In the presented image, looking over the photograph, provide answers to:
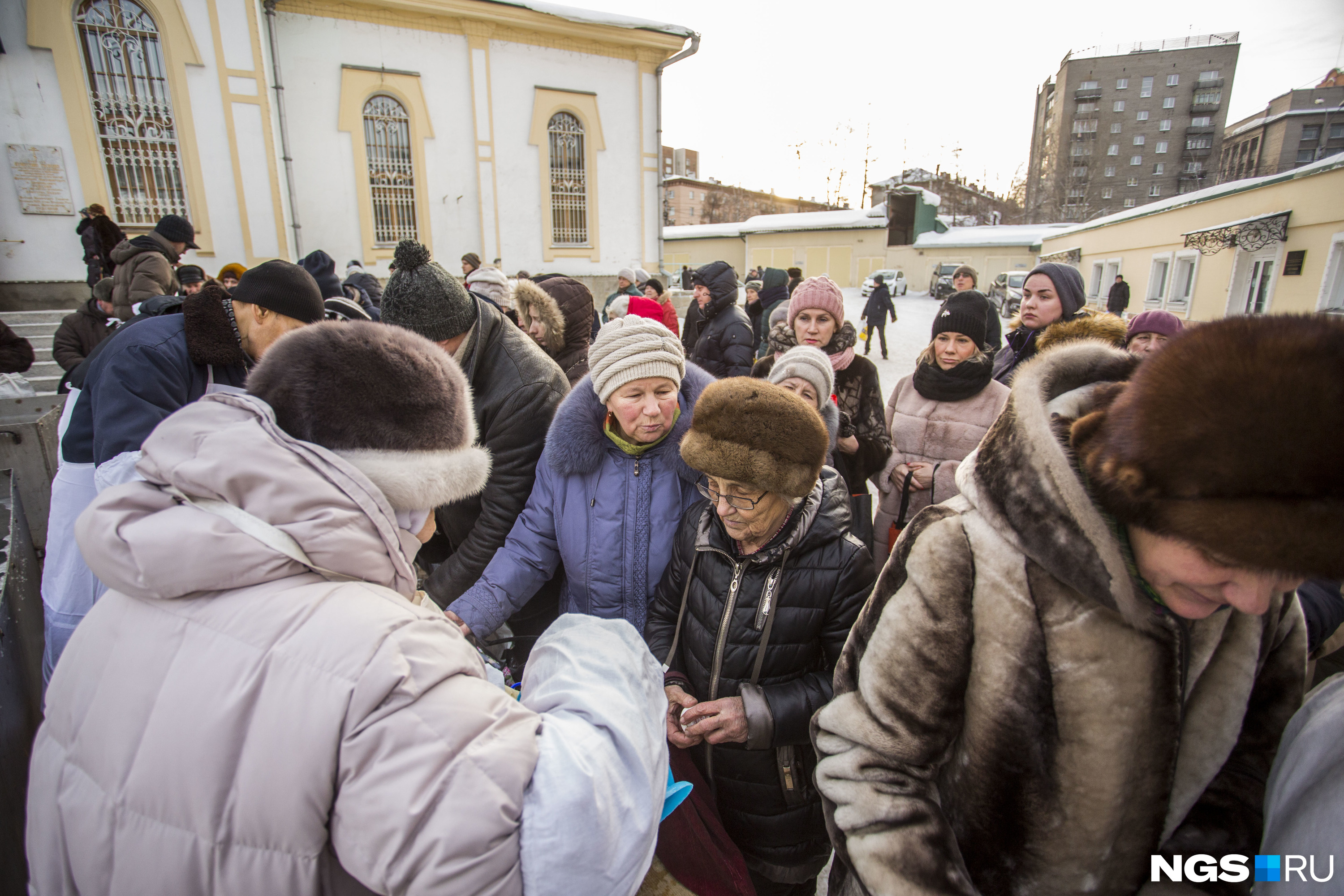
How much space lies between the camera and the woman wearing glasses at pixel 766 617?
149 centimetres

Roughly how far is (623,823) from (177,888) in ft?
1.89

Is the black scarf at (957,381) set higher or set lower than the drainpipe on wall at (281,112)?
lower

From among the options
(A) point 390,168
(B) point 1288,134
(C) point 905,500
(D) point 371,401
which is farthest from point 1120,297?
(B) point 1288,134

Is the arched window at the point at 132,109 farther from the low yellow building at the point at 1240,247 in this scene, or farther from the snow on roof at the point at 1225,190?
the snow on roof at the point at 1225,190

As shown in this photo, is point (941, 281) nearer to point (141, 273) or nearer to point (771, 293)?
point (771, 293)

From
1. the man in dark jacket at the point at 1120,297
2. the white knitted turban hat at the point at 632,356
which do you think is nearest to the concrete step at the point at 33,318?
the white knitted turban hat at the point at 632,356

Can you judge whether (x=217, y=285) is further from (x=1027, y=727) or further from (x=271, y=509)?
(x=1027, y=727)

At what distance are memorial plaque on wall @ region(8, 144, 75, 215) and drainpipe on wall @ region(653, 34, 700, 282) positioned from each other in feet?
35.4

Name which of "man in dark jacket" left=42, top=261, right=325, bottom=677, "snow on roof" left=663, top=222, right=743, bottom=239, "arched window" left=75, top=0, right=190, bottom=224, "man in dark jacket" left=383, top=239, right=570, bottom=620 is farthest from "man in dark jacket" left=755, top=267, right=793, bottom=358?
"snow on roof" left=663, top=222, right=743, bottom=239

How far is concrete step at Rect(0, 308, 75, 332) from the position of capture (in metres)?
8.41

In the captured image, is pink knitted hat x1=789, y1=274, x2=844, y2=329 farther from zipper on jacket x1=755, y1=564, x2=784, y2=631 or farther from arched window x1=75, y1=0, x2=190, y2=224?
arched window x1=75, y1=0, x2=190, y2=224

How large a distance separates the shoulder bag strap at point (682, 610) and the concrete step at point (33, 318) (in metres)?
11.2

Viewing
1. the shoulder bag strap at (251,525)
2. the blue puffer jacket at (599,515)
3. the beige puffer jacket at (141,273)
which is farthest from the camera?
the beige puffer jacket at (141,273)

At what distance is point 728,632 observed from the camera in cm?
154
